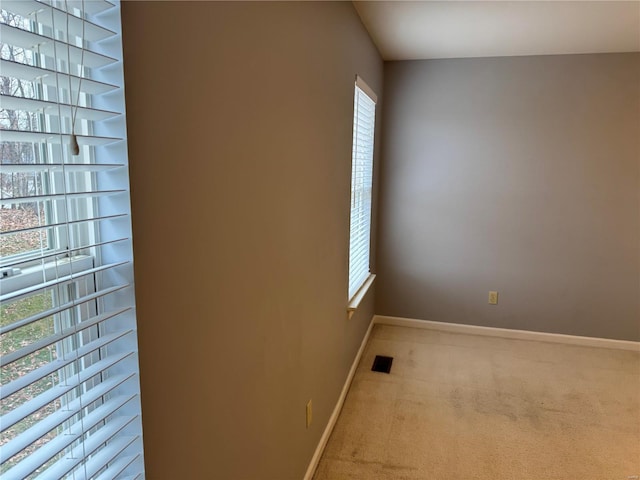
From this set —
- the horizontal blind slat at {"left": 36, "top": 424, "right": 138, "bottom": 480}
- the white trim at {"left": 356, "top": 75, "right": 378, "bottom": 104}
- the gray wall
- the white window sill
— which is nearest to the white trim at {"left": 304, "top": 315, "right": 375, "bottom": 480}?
the white window sill

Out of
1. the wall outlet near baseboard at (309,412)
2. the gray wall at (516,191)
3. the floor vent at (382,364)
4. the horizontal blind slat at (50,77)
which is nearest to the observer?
the horizontal blind slat at (50,77)

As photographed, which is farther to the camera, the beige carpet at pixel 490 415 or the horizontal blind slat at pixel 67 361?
the beige carpet at pixel 490 415

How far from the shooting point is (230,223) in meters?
1.21

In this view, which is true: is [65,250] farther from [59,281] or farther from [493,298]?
[493,298]

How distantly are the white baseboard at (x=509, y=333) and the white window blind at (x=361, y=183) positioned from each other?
0.75 meters

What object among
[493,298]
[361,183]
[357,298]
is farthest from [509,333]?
[361,183]

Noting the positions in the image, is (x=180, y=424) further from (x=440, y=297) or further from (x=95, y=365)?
(x=440, y=297)

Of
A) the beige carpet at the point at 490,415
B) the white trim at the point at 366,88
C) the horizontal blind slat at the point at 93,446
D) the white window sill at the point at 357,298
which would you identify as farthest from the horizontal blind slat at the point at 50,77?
the white window sill at the point at 357,298

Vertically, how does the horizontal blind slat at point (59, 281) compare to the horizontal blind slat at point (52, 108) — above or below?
below

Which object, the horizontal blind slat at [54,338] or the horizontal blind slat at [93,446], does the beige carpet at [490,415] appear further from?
the horizontal blind slat at [54,338]

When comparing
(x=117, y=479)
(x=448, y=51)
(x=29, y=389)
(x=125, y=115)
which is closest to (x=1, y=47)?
(x=125, y=115)

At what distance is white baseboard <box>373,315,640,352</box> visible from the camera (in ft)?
12.1

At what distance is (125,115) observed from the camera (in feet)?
2.62

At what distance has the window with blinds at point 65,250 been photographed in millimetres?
666
